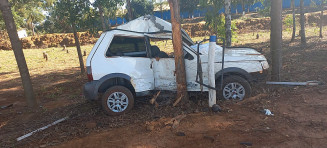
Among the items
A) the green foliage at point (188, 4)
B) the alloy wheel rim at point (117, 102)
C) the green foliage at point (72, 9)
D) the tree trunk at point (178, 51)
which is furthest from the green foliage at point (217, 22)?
the green foliage at point (188, 4)

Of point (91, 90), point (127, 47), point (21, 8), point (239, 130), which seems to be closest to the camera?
point (239, 130)

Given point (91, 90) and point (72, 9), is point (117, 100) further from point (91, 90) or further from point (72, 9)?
point (72, 9)

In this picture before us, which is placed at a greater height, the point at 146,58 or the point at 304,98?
the point at 146,58

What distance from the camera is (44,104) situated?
6.66 metres

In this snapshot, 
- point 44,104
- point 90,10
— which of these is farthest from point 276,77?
point 90,10

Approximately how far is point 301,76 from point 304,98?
2106 millimetres

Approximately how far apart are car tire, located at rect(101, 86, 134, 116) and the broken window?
83 cm

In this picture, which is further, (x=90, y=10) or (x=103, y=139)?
(x=90, y=10)

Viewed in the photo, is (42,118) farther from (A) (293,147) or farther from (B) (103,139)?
(A) (293,147)

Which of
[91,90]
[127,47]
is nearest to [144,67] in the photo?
[127,47]

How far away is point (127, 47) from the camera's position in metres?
5.33

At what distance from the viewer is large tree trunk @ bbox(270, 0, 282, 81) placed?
5629 mm

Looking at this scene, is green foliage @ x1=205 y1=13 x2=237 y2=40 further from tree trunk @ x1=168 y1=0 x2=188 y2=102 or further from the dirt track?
the dirt track

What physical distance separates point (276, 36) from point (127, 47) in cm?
380
